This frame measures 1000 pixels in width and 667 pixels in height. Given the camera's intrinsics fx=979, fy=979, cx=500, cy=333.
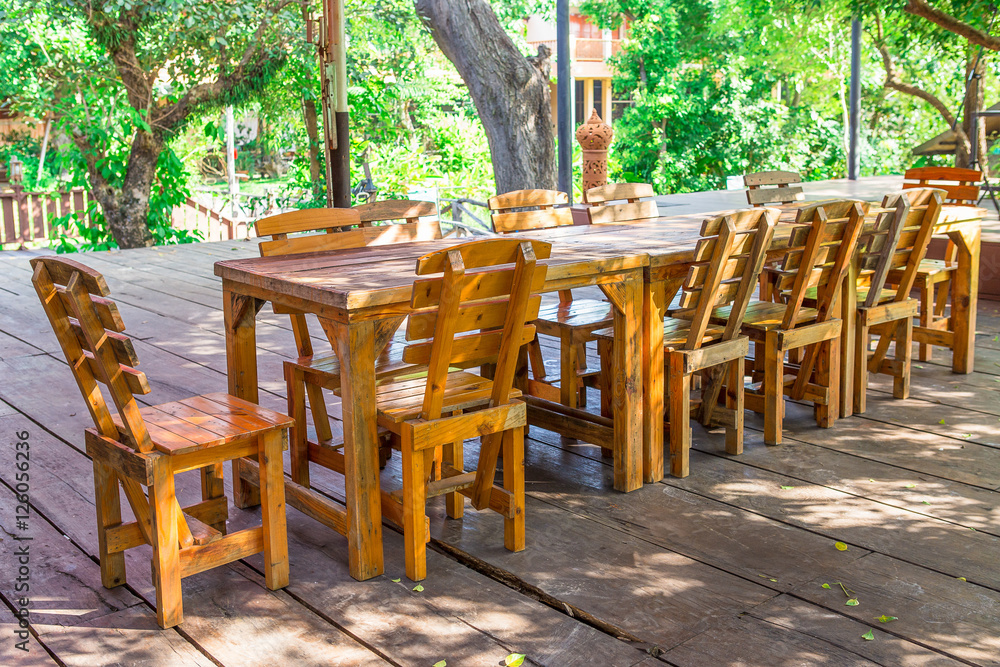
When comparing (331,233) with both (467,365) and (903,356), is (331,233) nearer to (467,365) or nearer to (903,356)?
(467,365)

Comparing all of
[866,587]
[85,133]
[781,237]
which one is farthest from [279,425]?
[85,133]

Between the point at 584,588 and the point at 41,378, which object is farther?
the point at 41,378

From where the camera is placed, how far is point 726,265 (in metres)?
3.38

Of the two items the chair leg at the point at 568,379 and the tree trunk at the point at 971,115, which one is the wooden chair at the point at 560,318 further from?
the tree trunk at the point at 971,115

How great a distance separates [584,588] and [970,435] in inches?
81.3

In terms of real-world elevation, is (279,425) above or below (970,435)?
above

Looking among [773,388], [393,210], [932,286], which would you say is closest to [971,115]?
[932,286]

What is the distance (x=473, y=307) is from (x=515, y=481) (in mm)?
568

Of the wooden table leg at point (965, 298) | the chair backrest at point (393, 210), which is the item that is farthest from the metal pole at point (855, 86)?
the chair backrest at point (393, 210)

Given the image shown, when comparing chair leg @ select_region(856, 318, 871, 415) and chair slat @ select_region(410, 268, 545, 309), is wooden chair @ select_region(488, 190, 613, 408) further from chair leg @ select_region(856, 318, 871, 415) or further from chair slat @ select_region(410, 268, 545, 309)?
chair leg @ select_region(856, 318, 871, 415)

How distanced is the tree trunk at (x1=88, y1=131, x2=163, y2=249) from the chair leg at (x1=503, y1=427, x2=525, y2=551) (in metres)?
9.16

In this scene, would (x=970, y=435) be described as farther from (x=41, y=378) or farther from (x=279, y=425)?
(x=41, y=378)

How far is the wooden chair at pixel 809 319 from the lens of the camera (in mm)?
3721

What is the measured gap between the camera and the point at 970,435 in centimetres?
388
